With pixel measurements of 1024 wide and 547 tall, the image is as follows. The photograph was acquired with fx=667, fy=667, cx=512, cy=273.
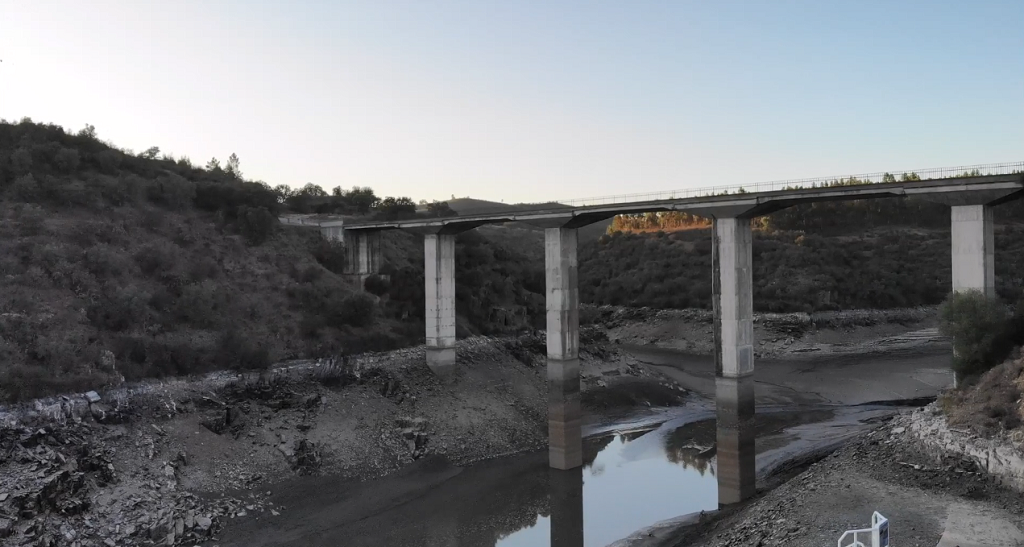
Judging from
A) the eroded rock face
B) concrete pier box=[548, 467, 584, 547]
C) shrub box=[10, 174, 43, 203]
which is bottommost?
concrete pier box=[548, 467, 584, 547]

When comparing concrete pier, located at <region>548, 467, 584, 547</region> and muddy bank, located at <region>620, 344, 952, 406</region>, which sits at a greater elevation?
muddy bank, located at <region>620, 344, 952, 406</region>

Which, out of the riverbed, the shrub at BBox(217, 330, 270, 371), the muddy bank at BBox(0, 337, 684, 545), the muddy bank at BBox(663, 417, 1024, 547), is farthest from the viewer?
the shrub at BBox(217, 330, 270, 371)

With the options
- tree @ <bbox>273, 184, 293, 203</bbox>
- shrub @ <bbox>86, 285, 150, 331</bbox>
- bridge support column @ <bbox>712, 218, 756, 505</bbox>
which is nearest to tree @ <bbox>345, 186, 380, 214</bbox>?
tree @ <bbox>273, 184, 293, 203</bbox>

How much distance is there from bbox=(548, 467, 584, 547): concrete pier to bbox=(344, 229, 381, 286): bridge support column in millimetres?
22450

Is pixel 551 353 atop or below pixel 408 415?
atop

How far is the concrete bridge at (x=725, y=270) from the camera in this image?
20500 millimetres

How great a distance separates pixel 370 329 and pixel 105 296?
13597mm

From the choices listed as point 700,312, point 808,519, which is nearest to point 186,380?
point 808,519

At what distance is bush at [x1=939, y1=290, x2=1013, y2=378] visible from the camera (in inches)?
789

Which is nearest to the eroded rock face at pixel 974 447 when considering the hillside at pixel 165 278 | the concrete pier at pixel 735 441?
the concrete pier at pixel 735 441

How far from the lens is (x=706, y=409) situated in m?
40.2

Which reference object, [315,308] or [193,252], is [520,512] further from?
[193,252]

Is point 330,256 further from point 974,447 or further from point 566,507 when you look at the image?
point 974,447

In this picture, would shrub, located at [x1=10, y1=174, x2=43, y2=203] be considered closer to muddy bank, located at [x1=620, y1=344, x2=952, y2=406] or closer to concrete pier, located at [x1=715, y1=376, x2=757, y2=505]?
concrete pier, located at [x1=715, y1=376, x2=757, y2=505]
